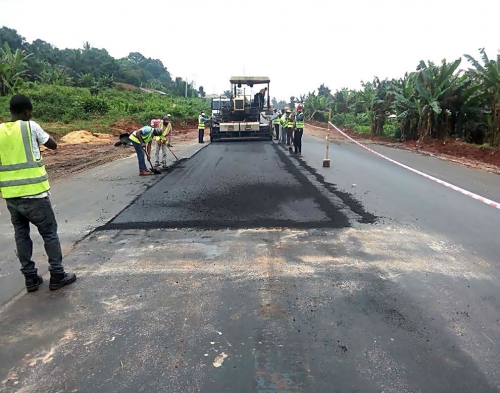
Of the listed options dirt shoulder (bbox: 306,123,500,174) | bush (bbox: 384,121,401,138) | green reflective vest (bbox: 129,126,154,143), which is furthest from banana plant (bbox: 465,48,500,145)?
green reflective vest (bbox: 129,126,154,143)

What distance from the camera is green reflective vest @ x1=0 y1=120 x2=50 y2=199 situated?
3715 mm

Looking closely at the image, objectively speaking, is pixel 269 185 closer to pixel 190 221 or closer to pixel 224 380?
pixel 190 221

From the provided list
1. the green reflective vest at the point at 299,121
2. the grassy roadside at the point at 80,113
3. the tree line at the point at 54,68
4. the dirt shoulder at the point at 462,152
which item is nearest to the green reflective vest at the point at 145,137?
the green reflective vest at the point at 299,121

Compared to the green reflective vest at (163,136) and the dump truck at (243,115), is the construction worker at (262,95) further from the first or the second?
the green reflective vest at (163,136)

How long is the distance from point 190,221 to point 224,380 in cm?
368

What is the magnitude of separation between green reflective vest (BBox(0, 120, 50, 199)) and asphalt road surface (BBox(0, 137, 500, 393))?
0.98 metres

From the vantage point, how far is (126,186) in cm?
890

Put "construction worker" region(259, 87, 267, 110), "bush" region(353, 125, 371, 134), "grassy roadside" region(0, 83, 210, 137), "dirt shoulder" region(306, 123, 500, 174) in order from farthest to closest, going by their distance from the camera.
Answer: "bush" region(353, 125, 371, 134), "grassy roadside" region(0, 83, 210, 137), "construction worker" region(259, 87, 267, 110), "dirt shoulder" region(306, 123, 500, 174)

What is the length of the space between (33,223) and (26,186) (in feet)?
1.16

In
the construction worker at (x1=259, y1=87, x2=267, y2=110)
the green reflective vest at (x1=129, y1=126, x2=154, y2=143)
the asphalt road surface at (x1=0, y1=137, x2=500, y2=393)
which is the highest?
the construction worker at (x1=259, y1=87, x2=267, y2=110)

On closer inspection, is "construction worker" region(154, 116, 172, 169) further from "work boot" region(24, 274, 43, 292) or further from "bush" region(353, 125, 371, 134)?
"bush" region(353, 125, 371, 134)

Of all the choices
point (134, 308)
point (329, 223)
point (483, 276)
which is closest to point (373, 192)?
point (329, 223)

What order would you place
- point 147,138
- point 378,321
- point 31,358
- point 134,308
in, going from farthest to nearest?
point 147,138 < point 134,308 < point 378,321 < point 31,358

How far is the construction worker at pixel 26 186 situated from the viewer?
3.73 metres
